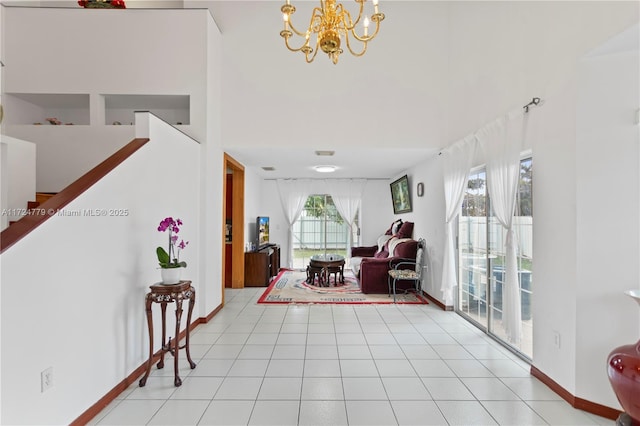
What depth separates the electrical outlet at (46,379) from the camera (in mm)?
1837

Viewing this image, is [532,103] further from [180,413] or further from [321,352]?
[180,413]

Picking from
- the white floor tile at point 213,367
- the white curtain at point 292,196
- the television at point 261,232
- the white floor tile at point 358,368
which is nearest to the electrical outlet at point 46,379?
the white floor tile at point 213,367

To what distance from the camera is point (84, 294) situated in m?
2.18

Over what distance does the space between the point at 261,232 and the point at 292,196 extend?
160cm

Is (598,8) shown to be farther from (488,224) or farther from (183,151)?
(183,151)

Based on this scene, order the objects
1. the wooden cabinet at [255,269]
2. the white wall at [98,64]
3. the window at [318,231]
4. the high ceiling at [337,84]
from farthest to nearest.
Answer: the window at [318,231] < the wooden cabinet at [255,269] < the high ceiling at [337,84] < the white wall at [98,64]

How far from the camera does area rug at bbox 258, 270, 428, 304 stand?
5492 millimetres

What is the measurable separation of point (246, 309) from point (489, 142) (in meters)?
4.09

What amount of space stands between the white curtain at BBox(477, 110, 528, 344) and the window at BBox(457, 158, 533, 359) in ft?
0.49

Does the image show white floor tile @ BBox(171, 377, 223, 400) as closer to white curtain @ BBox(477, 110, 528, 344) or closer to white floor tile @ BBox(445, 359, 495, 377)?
white floor tile @ BBox(445, 359, 495, 377)

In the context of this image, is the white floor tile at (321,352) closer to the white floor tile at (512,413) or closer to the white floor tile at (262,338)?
the white floor tile at (262,338)

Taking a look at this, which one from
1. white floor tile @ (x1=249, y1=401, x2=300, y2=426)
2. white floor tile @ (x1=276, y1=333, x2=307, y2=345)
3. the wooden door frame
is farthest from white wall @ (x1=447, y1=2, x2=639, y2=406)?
the wooden door frame

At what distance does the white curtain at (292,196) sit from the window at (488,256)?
4.62 m

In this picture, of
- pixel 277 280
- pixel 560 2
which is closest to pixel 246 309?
pixel 277 280
